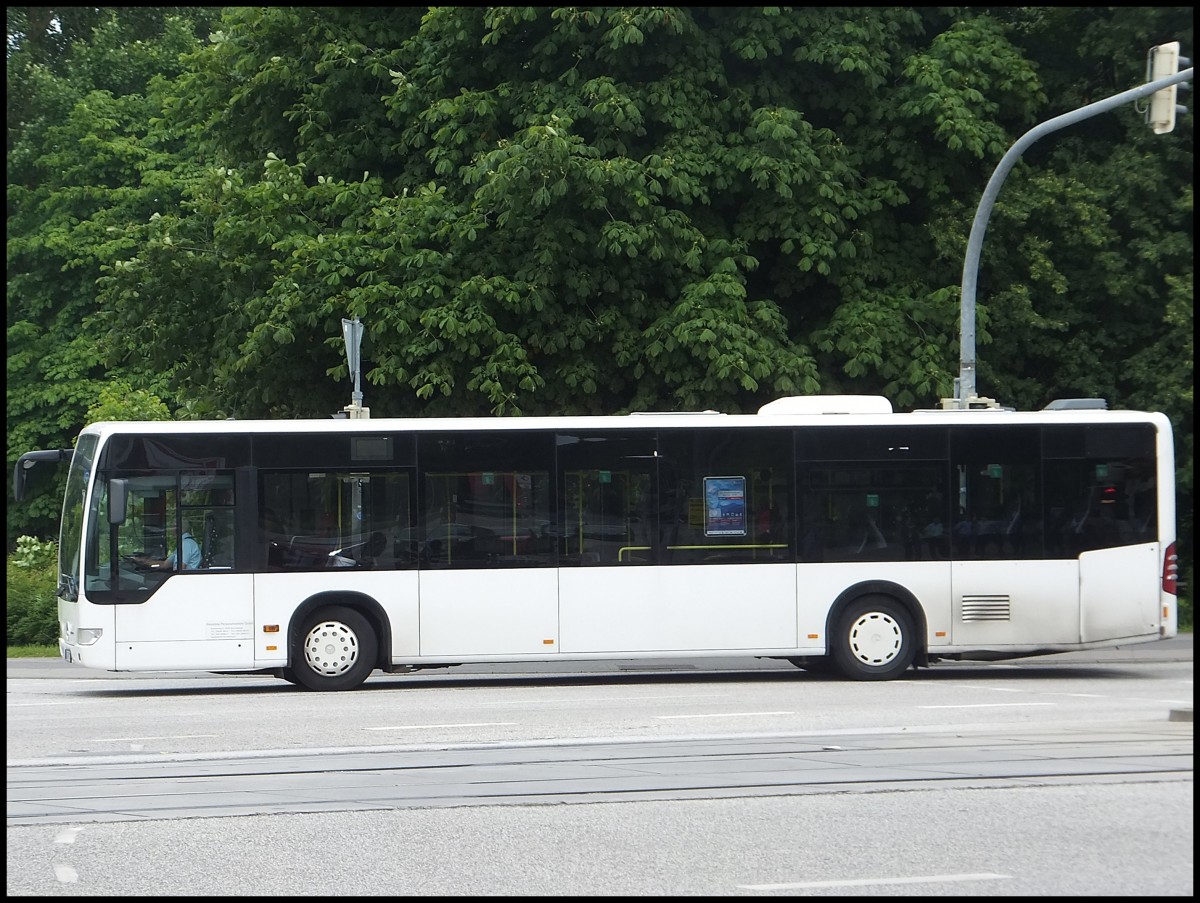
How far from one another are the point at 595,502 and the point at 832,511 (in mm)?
2429

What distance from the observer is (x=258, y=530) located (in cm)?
1617

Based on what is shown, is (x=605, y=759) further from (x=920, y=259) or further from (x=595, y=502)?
(x=920, y=259)

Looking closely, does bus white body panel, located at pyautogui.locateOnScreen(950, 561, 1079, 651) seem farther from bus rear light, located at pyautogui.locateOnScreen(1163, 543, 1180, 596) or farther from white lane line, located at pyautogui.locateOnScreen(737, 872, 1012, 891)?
white lane line, located at pyautogui.locateOnScreen(737, 872, 1012, 891)

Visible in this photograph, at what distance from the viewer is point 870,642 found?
1675cm

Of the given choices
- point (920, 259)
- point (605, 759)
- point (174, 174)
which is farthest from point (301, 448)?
point (174, 174)

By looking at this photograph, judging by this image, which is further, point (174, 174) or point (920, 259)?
point (174, 174)

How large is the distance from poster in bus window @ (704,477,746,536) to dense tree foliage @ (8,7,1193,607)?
13.6 ft

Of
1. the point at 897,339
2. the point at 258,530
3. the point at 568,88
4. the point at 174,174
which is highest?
the point at 174,174

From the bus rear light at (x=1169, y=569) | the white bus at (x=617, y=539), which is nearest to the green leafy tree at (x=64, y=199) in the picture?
the white bus at (x=617, y=539)

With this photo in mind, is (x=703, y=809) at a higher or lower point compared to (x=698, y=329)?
lower

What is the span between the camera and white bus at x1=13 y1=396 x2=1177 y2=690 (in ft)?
52.8

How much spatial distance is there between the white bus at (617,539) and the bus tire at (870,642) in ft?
0.07

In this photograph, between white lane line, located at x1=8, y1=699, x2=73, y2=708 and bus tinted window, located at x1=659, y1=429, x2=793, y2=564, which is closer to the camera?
white lane line, located at x1=8, y1=699, x2=73, y2=708

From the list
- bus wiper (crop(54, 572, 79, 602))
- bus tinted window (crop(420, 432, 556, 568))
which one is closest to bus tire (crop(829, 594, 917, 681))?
bus tinted window (crop(420, 432, 556, 568))
